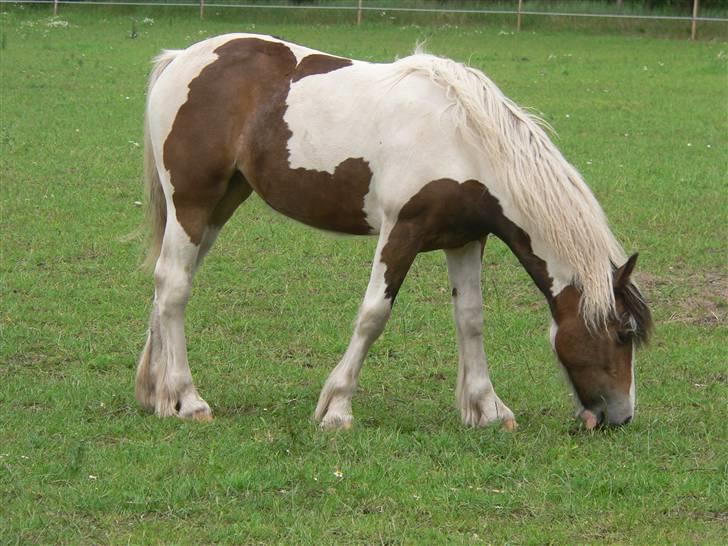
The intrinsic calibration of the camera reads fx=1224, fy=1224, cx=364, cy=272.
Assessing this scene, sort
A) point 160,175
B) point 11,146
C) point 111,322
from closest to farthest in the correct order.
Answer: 1. point 160,175
2. point 111,322
3. point 11,146

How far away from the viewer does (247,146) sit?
19.4 feet

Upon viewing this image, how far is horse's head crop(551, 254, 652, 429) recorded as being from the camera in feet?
17.7

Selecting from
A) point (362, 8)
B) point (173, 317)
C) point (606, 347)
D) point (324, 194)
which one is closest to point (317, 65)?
point (324, 194)

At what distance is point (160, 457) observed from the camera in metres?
5.20

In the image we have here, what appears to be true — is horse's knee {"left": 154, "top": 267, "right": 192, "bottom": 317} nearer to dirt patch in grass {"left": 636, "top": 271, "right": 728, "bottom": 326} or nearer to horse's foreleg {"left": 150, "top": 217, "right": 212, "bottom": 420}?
horse's foreleg {"left": 150, "top": 217, "right": 212, "bottom": 420}

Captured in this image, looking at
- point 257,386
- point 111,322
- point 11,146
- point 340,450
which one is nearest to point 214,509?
point 340,450

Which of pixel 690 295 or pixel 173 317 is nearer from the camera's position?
pixel 173 317

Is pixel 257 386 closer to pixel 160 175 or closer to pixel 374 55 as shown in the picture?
pixel 160 175

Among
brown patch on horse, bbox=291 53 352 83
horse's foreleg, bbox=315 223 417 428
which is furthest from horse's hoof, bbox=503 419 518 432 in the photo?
brown patch on horse, bbox=291 53 352 83

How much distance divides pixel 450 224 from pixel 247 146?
1.11m

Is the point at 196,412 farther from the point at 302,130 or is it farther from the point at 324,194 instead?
the point at 302,130

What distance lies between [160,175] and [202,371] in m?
1.16

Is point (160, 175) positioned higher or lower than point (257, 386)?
higher

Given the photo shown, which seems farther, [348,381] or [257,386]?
[257,386]
